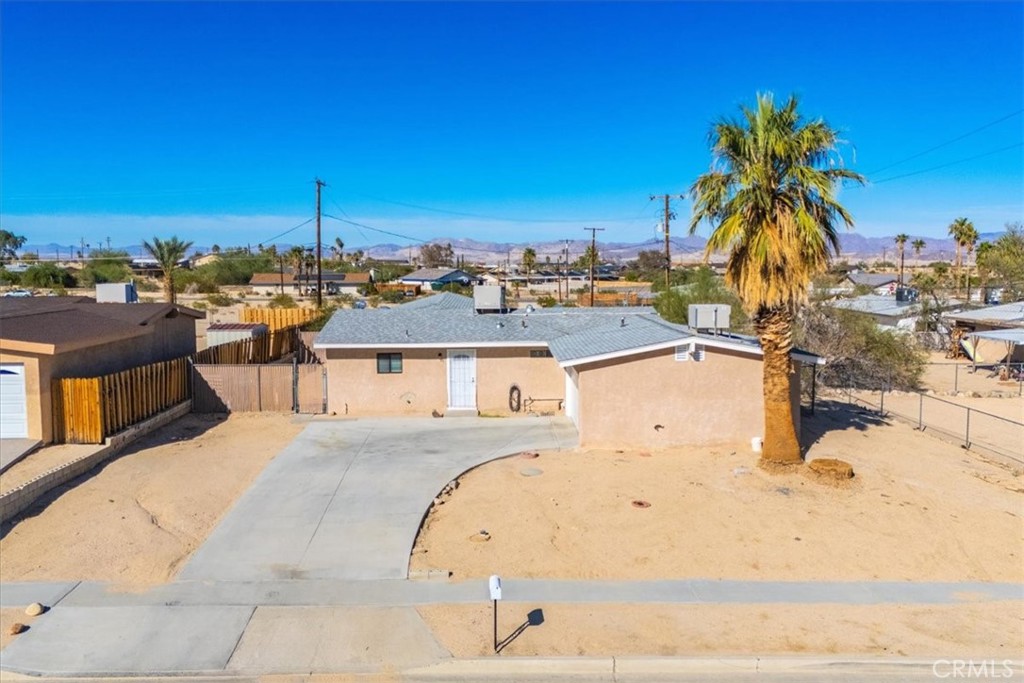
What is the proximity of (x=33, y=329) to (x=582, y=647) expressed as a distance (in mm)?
15648

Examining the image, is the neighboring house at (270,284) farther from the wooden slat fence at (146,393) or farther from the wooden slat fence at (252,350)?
the wooden slat fence at (146,393)

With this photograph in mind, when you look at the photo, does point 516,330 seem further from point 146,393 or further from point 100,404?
point 100,404

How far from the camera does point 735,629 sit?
936 centimetres

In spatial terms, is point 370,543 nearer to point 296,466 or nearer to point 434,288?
point 296,466

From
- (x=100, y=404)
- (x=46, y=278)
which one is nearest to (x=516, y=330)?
(x=100, y=404)

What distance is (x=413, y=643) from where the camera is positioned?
8.91 meters

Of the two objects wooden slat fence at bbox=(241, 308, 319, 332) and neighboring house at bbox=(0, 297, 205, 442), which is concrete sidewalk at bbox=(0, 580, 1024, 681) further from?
wooden slat fence at bbox=(241, 308, 319, 332)

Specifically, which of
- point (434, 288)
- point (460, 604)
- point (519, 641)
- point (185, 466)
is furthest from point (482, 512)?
point (434, 288)

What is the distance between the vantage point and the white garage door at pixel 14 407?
16.3 metres

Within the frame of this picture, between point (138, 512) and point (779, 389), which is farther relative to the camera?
point (779, 389)

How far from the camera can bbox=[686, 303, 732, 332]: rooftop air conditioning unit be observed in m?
19.1
